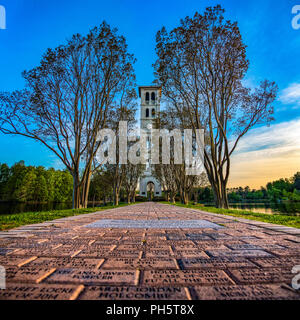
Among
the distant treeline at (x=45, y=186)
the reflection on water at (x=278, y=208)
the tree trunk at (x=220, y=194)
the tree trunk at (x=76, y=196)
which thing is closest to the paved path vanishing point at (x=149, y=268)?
the tree trunk at (x=220, y=194)

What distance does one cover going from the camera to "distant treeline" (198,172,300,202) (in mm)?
55906

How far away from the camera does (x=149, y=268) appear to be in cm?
188

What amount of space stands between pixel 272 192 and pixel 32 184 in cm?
7616

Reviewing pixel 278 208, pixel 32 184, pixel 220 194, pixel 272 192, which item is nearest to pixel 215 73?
pixel 220 194

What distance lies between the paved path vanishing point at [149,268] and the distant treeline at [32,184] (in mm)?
49005

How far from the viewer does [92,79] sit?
13.2m

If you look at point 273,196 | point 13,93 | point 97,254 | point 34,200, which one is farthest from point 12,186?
point 273,196

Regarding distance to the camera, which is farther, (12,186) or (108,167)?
(12,186)

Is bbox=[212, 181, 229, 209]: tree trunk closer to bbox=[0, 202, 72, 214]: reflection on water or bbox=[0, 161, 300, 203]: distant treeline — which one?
bbox=[0, 161, 300, 203]: distant treeline

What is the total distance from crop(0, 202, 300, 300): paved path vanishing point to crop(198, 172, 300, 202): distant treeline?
55.1 meters

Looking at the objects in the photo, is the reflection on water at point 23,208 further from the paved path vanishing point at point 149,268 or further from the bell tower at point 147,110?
the paved path vanishing point at point 149,268

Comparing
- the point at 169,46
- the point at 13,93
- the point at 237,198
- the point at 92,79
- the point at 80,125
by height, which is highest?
the point at 169,46
